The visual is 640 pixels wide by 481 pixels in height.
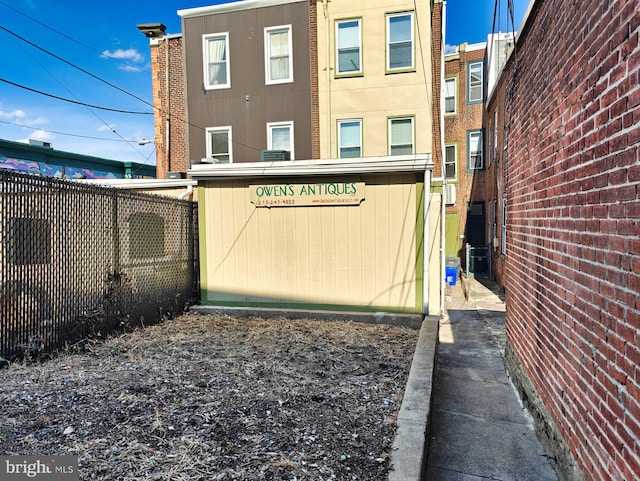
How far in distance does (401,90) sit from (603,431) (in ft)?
36.6

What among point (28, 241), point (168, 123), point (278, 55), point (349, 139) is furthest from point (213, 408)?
point (168, 123)

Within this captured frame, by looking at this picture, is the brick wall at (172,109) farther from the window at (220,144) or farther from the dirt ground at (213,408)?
the dirt ground at (213,408)

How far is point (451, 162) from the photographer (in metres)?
18.2

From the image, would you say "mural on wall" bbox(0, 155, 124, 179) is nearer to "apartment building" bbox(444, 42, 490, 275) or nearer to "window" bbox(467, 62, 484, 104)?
"apartment building" bbox(444, 42, 490, 275)

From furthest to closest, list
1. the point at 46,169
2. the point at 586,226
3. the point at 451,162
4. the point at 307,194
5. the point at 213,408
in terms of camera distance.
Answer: the point at 46,169 < the point at 451,162 < the point at 307,194 < the point at 213,408 < the point at 586,226

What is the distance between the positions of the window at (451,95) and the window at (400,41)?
6.93 meters

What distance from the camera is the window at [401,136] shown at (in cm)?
1214

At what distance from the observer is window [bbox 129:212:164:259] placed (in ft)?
21.7

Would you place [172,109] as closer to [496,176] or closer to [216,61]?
[216,61]

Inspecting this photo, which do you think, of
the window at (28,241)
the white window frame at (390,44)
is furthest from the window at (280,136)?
the window at (28,241)

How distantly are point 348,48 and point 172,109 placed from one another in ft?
20.5

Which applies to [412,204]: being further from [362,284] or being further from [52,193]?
[52,193]

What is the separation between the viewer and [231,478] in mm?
2594

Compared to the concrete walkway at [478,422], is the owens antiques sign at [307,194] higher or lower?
higher
